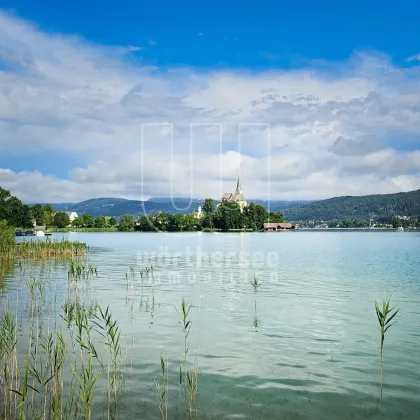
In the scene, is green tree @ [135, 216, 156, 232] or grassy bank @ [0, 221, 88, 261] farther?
green tree @ [135, 216, 156, 232]

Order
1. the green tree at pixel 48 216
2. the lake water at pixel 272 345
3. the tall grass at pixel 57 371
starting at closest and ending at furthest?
the tall grass at pixel 57 371 → the lake water at pixel 272 345 → the green tree at pixel 48 216

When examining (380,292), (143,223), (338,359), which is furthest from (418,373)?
(143,223)

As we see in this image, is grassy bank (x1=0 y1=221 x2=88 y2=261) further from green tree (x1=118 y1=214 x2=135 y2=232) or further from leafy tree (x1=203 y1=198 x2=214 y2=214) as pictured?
leafy tree (x1=203 y1=198 x2=214 y2=214)

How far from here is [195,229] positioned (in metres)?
188

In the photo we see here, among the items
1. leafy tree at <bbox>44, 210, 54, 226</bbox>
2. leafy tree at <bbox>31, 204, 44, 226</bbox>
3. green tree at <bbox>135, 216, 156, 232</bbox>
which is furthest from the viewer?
green tree at <bbox>135, 216, 156, 232</bbox>

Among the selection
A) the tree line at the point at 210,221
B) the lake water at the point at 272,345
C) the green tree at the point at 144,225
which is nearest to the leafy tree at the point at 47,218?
the tree line at the point at 210,221

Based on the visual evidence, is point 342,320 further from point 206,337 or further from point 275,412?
point 275,412

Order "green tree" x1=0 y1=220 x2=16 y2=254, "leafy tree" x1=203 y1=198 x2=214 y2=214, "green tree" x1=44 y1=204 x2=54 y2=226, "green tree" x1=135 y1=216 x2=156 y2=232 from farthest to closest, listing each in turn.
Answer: "leafy tree" x1=203 y1=198 x2=214 y2=214, "green tree" x1=135 y1=216 x2=156 y2=232, "green tree" x1=44 y1=204 x2=54 y2=226, "green tree" x1=0 y1=220 x2=16 y2=254

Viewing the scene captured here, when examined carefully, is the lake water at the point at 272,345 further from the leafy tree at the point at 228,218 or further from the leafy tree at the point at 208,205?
the leafy tree at the point at 208,205

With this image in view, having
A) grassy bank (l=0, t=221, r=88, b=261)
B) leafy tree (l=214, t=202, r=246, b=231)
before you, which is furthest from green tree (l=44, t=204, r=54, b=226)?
grassy bank (l=0, t=221, r=88, b=261)

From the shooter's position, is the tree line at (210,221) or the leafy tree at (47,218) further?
the tree line at (210,221)

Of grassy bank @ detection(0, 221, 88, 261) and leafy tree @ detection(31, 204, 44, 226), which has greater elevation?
leafy tree @ detection(31, 204, 44, 226)

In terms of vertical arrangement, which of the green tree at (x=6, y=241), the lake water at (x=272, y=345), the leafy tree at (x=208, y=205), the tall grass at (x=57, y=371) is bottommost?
the lake water at (x=272, y=345)

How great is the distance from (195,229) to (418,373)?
578ft
